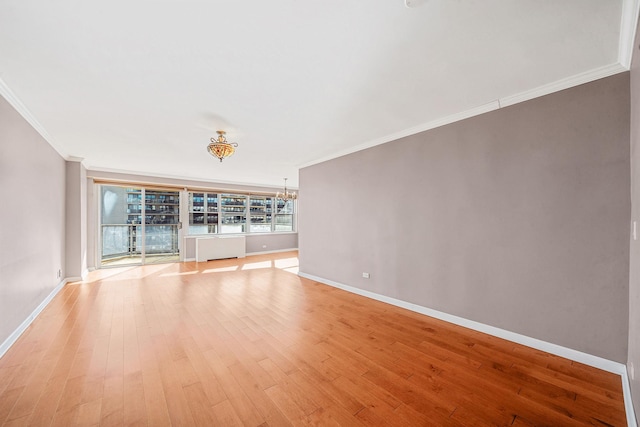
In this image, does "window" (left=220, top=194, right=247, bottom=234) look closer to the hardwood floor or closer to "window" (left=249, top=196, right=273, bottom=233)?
"window" (left=249, top=196, right=273, bottom=233)

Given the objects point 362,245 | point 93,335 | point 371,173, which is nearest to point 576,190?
point 371,173

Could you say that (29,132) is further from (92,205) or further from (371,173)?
(371,173)

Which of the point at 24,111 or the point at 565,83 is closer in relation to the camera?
the point at 565,83

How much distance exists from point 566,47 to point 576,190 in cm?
119

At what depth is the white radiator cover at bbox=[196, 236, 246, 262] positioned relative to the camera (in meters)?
7.11

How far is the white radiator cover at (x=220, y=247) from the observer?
280 inches

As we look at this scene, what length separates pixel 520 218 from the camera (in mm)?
2463

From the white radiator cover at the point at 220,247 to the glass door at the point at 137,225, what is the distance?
87 centimetres

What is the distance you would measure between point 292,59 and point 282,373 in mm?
2564

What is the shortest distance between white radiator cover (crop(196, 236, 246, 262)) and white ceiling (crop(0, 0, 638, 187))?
440cm

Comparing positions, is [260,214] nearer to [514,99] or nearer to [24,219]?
[24,219]

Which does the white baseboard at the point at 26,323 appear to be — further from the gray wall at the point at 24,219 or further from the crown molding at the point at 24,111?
the crown molding at the point at 24,111

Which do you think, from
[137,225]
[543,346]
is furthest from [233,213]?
[543,346]

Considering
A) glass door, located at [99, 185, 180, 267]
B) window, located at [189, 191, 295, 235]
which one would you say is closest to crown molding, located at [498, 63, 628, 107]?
window, located at [189, 191, 295, 235]
